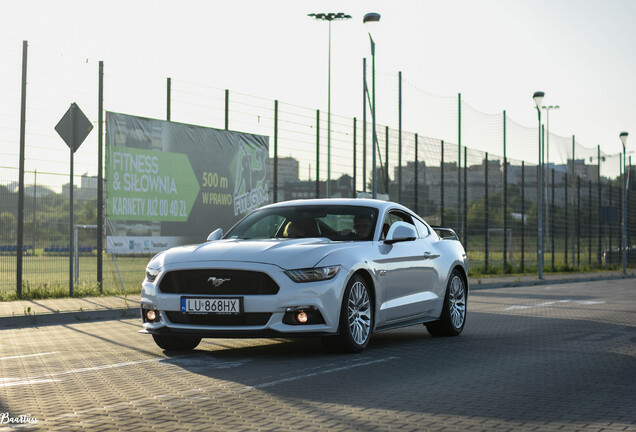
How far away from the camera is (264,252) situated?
8359 millimetres

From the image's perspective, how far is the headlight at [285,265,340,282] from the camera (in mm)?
8195

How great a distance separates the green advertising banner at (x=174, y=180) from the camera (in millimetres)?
17719

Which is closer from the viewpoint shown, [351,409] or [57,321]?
[351,409]

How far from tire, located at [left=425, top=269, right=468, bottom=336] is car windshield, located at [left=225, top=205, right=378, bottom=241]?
1.67 m

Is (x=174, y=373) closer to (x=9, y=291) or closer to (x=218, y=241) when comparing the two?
(x=218, y=241)

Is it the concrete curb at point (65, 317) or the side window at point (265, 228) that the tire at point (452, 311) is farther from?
the concrete curb at point (65, 317)

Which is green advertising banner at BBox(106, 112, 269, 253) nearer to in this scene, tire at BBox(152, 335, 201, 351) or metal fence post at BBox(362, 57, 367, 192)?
metal fence post at BBox(362, 57, 367, 192)

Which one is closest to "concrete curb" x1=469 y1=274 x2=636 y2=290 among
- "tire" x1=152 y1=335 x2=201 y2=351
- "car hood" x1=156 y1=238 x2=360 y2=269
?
"tire" x1=152 y1=335 x2=201 y2=351

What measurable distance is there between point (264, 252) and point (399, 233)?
1.87 metres

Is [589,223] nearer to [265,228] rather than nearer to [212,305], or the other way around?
[265,228]

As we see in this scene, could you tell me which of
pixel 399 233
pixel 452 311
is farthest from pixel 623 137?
pixel 399 233

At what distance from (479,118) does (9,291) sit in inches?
795

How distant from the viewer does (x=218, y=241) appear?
9.16m

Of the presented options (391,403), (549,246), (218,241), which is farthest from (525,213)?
(391,403)
